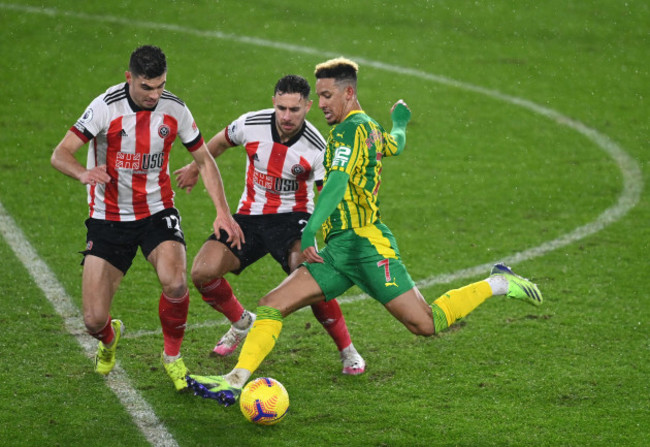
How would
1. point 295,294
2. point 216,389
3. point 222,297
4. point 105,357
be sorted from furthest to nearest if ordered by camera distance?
point 222,297 < point 105,357 < point 295,294 < point 216,389

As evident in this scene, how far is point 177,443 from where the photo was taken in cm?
536

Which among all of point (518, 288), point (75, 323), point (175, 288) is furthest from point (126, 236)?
point (518, 288)

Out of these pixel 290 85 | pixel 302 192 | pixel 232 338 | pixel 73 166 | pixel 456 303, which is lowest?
pixel 232 338

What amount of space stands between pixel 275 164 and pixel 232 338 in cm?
133

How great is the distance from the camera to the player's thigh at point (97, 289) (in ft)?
19.7

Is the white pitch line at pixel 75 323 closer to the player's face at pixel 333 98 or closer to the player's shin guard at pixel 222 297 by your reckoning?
the player's shin guard at pixel 222 297

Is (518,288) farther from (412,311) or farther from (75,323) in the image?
(75,323)

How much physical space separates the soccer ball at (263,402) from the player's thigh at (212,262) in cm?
117

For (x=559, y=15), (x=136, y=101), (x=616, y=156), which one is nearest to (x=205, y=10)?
(x=559, y=15)

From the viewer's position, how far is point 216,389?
5.31 m

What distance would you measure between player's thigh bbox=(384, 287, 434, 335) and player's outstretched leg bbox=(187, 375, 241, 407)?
112 centimetres

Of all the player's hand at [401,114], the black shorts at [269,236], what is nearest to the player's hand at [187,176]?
the black shorts at [269,236]

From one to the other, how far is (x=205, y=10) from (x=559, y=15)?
6520 millimetres

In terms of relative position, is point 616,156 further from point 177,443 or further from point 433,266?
point 177,443
